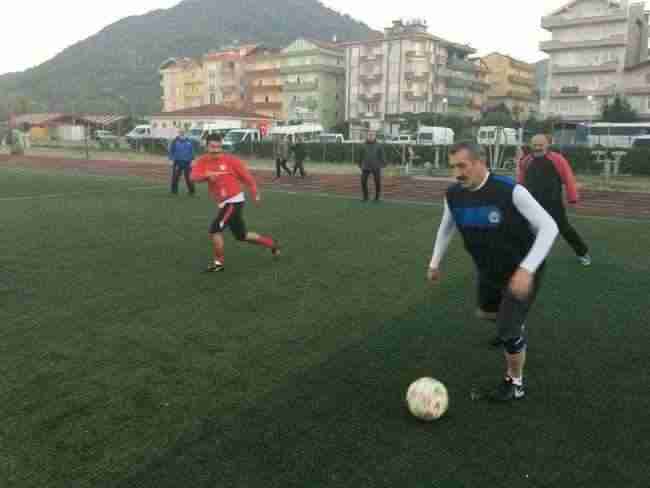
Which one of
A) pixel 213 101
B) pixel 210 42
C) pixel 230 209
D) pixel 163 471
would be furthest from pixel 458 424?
pixel 210 42

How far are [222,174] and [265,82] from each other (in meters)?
78.7

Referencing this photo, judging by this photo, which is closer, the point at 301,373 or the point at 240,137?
the point at 301,373

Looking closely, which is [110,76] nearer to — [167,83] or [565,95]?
[167,83]

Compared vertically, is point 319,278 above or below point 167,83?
below

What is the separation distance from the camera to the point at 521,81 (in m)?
94.7

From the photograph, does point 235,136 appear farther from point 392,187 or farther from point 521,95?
point 521,95

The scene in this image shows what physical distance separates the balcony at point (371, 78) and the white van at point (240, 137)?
3372 centimetres

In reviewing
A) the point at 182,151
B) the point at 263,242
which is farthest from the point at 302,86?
the point at 263,242

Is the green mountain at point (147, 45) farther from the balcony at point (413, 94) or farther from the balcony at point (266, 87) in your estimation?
the balcony at point (413, 94)

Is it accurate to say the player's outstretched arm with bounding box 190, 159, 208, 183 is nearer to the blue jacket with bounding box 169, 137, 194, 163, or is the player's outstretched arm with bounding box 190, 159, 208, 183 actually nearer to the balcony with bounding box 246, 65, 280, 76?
the blue jacket with bounding box 169, 137, 194, 163

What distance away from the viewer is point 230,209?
7754mm

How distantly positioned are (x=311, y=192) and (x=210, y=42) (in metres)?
144

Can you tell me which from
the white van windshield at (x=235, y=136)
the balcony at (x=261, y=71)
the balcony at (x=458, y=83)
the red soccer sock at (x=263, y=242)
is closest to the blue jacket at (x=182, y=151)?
the red soccer sock at (x=263, y=242)

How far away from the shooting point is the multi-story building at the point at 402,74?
7125cm
